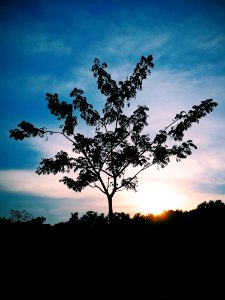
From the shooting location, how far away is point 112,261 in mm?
8734

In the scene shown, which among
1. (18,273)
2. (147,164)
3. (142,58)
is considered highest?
(142,58)

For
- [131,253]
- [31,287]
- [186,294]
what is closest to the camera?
[186,294]

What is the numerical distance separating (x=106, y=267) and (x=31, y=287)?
8.79 ft

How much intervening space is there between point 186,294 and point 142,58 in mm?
14500

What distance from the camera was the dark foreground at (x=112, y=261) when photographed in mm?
7410

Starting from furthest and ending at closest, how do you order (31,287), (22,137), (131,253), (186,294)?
1. (22,137)
2. (131,253)
3. (31,287)
4. (186,294)

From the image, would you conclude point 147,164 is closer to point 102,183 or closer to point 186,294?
point 102,183

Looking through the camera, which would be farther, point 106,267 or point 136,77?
point 136,77

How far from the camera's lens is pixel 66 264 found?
8.38 meters

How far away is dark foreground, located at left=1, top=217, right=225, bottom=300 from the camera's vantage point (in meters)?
7.41

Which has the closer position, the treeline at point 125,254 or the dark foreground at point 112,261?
the dark foreground at point 112,261

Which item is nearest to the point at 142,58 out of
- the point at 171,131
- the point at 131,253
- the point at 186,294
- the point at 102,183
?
the point at 171,131

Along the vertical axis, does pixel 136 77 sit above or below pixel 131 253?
above

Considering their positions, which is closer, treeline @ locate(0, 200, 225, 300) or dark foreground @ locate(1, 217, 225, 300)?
dark foreground @ locate(1, 217, 225, 300)
